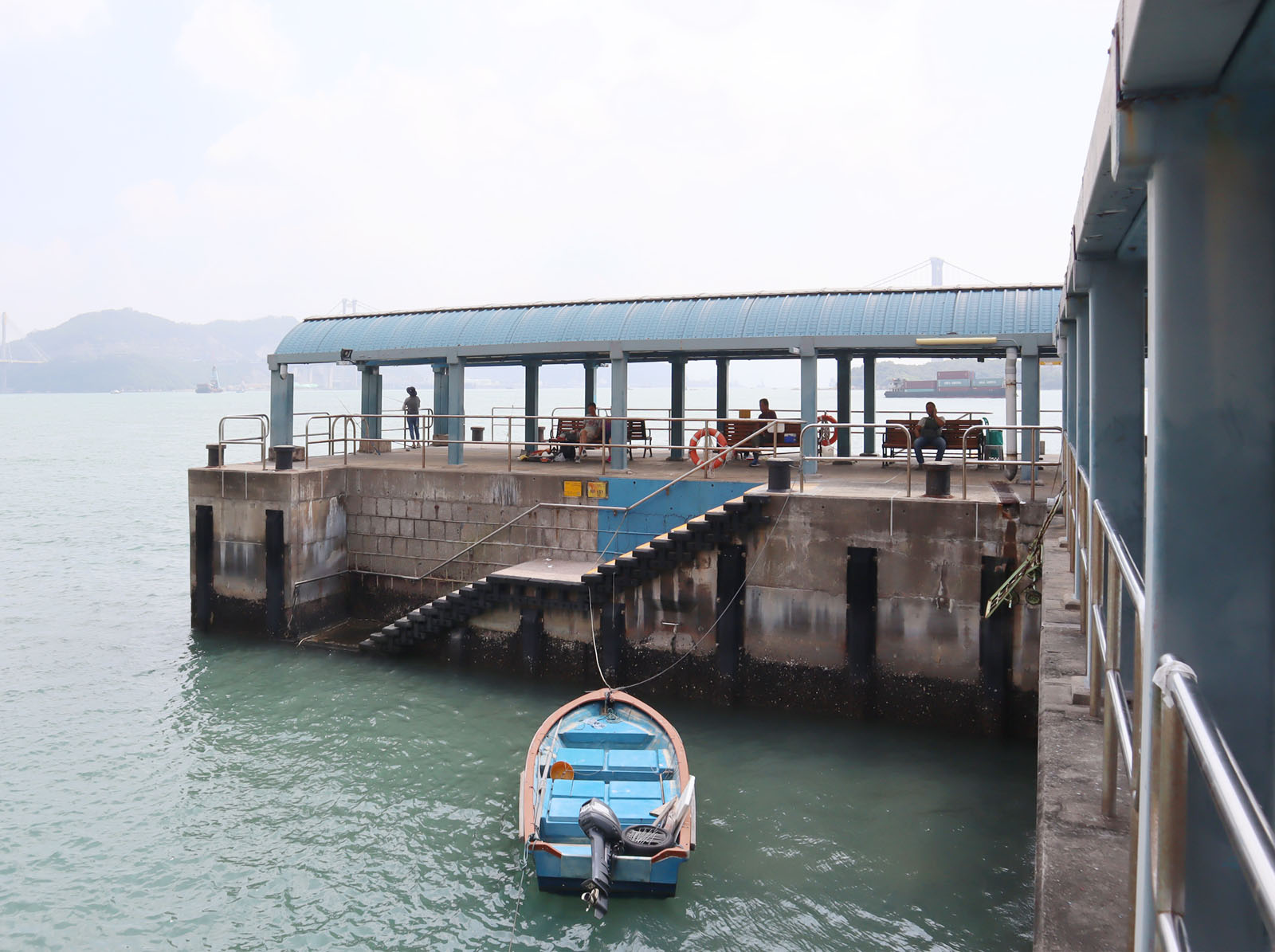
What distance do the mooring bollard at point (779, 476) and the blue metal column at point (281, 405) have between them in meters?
14.5

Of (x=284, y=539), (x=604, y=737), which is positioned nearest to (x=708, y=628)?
(x=604, y=737)

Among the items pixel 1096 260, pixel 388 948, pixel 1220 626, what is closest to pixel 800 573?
pixel 388 948

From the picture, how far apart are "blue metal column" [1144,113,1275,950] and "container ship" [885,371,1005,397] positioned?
348 ft

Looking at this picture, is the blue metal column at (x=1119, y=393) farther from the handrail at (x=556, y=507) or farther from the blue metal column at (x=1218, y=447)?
the handrail at (x=556, y=507)

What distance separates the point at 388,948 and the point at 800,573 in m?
8.20

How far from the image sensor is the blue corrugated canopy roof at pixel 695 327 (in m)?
20.2

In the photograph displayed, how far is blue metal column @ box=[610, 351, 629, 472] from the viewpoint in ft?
67.9

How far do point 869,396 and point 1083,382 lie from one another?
18642 mm

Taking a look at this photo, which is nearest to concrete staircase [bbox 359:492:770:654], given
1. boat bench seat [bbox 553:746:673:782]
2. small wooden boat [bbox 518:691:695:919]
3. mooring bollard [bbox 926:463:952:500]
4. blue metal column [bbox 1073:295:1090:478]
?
mooring bollard [bbox 926:463:952:500]

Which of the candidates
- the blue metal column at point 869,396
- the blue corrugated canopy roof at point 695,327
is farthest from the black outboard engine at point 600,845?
the blue metal column at point 869,396

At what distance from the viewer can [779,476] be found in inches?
615

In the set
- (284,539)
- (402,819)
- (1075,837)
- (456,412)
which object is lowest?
(402,819)

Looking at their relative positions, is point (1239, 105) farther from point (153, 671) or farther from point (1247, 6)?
point (153, 671)

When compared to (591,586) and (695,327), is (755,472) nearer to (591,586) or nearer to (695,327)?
(695,327)
